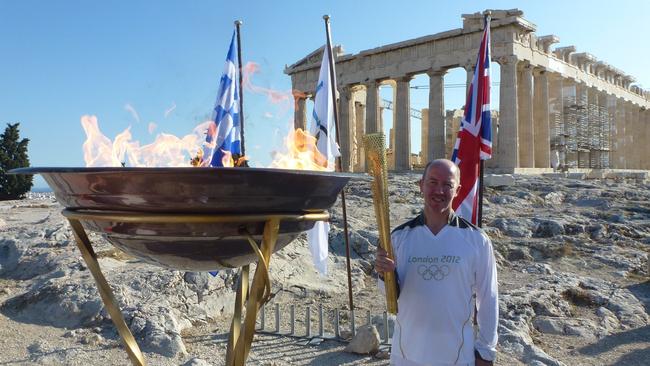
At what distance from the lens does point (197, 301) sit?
259 inches

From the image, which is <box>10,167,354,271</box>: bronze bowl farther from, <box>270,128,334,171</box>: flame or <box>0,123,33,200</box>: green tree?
<box>0,123,33,200</box>: green tree

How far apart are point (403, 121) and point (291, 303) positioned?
25.0 metres

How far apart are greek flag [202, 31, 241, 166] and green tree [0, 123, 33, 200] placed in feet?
81.4

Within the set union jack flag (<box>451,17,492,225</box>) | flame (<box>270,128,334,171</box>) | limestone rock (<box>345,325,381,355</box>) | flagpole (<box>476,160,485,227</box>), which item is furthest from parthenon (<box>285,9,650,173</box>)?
flame (<box>270,128,334,171</box>)

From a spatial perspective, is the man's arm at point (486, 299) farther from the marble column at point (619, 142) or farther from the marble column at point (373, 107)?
the marble column at point (619, 142)

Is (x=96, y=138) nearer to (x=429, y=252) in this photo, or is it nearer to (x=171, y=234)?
(x=171, y=234)

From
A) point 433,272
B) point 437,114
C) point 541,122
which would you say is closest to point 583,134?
point 541,122

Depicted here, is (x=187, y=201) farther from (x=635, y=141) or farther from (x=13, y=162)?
(x=635, y=141)

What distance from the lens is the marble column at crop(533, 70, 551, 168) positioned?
30.4 meters

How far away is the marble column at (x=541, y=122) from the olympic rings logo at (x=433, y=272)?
99.3 feet

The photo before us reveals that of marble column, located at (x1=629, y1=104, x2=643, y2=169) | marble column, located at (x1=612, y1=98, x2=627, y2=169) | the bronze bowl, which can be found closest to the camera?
the bronze bowl

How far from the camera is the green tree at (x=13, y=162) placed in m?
29.3

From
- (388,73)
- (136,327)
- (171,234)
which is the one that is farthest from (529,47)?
(171,234)

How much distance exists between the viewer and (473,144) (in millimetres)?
5754
